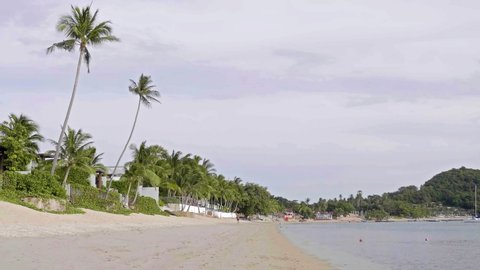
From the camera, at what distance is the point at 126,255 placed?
1766 cm

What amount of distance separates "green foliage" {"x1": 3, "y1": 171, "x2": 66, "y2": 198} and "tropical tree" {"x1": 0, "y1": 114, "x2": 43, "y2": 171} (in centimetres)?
639

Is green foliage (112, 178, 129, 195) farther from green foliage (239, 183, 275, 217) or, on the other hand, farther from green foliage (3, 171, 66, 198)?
green foliage (239, 183, 275, 217)

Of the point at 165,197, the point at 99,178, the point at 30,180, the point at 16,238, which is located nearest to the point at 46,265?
the point at 16,238

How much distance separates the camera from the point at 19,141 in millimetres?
41344

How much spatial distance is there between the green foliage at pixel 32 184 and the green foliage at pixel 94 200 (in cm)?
696

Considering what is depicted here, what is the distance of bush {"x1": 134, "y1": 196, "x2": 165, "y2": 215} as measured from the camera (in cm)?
5941

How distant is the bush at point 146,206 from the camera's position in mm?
59406

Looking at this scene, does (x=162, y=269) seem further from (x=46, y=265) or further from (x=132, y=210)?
(x=132, y=210)

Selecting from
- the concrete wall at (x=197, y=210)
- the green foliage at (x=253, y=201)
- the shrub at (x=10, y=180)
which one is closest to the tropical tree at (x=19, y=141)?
the shrub at (x=10, y=180)

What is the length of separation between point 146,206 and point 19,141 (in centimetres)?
2268

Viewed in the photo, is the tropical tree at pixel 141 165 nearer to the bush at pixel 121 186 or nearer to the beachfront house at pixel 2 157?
the bush at pixel 121 186

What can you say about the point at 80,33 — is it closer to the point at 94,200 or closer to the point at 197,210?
the point at 94,200

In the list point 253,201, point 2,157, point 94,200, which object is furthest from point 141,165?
point 253,201

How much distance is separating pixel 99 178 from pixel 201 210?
37.5 m
